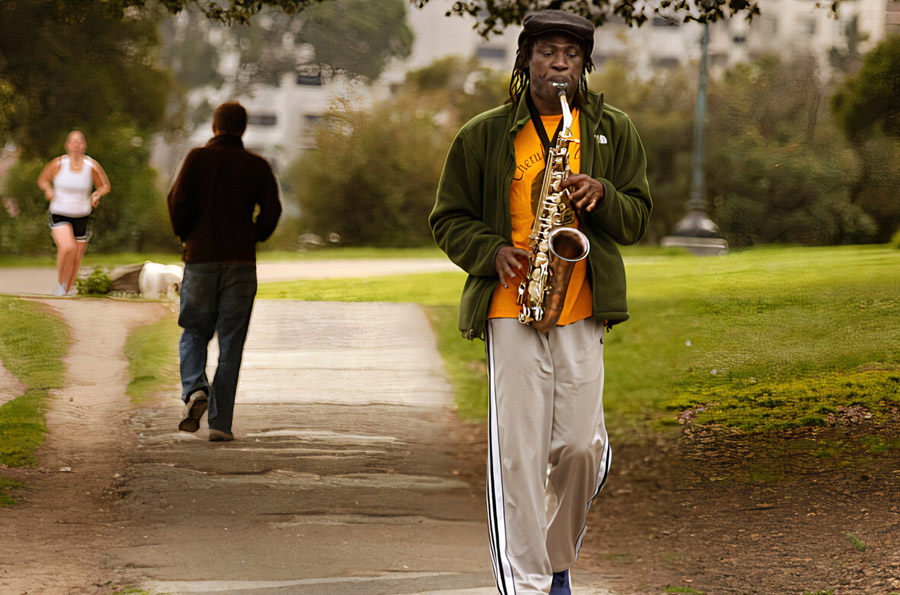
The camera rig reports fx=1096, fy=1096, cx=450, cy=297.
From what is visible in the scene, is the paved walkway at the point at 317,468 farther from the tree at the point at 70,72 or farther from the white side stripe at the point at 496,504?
the white side stripe at the point at 496,504

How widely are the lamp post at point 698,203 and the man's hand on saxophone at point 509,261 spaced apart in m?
3.10

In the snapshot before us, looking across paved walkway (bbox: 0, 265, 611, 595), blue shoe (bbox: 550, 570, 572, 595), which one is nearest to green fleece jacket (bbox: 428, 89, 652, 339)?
blue shoe (bbox: 550, 570, 572, 595)

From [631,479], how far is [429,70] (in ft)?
8.67

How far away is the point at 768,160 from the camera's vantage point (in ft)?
20.1

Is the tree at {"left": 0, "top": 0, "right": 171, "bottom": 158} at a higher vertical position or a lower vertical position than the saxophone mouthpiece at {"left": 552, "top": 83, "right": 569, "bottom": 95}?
higher

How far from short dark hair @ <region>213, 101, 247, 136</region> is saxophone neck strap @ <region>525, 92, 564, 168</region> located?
2217 mm

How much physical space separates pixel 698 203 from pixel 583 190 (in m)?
3.55

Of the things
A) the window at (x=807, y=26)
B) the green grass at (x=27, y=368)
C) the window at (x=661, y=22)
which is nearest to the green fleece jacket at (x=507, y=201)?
the green grass at (x=27, y=368)

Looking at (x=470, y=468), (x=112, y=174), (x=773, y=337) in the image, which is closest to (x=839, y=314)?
(x=773, y=337)

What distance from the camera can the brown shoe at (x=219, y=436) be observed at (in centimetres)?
543

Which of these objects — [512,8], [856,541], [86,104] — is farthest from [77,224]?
[856,541]

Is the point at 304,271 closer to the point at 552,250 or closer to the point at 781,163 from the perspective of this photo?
the point at 552,250

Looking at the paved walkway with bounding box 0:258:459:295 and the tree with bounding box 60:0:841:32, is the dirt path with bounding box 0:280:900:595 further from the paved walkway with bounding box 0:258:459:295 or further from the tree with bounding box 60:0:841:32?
the tree with bounding box 60:0:841:32

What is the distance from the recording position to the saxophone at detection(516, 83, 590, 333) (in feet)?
11.3
